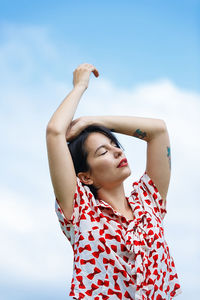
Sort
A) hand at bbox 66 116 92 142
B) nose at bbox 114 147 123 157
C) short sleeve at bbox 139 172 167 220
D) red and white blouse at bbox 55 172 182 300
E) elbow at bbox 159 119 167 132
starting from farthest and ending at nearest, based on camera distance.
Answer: elbow at bbox 159 119 167 132
short sleeve at bbox 139 172 167 220
hand at bbox 66 116 92 142
nose at bbox 114 147 123 157
red and white blouse at bbox 55 172 182 300

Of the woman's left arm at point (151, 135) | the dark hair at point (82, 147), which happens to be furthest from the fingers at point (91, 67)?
the dark hair at point (82, 147)

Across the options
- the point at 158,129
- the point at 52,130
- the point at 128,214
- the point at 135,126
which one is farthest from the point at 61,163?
the point at 158,129

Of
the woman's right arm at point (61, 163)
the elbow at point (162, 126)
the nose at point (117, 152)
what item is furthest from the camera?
the elbow at point (162, 126)

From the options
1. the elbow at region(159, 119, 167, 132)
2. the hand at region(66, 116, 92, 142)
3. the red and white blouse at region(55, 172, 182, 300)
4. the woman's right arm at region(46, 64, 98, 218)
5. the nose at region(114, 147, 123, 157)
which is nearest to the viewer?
the red and white blouse at region(55, 172, 182, 300)

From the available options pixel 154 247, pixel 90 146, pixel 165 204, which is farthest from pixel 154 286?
pixel 90 146

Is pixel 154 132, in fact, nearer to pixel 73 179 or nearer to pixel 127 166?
pixel 127 166

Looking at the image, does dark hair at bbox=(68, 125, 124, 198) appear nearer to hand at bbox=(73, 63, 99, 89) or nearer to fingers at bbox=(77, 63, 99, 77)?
hand at bbox=(73, 63, 99, 89)

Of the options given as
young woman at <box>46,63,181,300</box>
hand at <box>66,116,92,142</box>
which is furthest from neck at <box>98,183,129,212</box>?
hand at <box>66,116,92,142</box>

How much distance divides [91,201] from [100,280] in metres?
0.46

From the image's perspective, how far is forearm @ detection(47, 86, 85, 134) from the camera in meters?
2.63

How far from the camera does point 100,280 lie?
8.08 feet

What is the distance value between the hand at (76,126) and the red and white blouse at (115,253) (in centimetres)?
31

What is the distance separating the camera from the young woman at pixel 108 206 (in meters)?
2.46

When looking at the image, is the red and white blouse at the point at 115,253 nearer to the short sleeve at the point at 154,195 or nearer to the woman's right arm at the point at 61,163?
the woman's right arm at the point at 61,163
